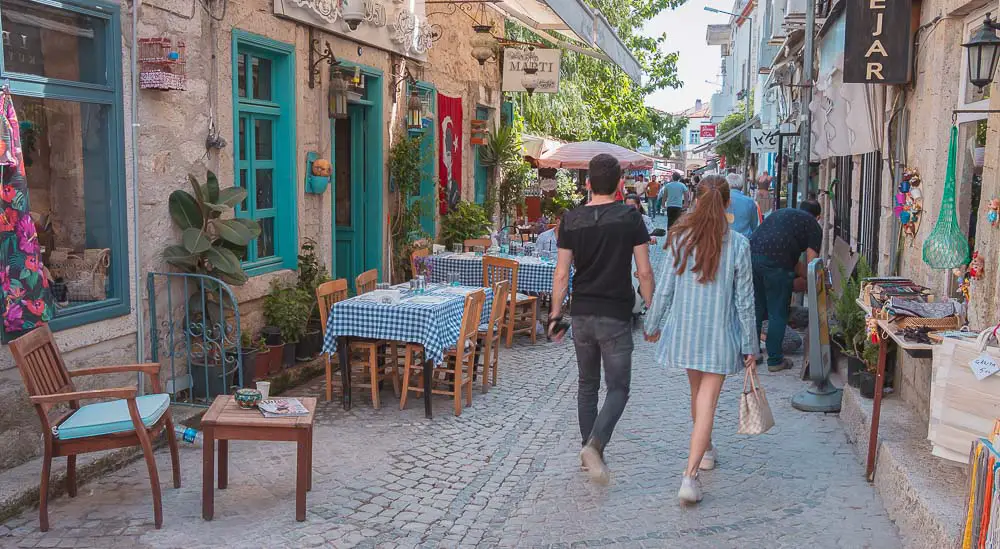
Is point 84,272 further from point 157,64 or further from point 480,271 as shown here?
point 480,271

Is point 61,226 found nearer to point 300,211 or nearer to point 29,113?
point 29,113

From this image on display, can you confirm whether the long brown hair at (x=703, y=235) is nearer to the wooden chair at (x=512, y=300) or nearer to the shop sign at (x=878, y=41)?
the shop sign at (x=878, y=41)

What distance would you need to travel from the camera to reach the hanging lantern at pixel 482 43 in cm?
1276

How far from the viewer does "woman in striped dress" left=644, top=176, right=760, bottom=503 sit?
4.68 m

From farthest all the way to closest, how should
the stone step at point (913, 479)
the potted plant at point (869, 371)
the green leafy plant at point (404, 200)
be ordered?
the green leafy plant at point (404, 200)
the potted plant at point (869, 371)
the stone step at point (913, 479)

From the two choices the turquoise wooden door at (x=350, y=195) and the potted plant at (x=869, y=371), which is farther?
the turquoise wooden door at (x=350, y=195)

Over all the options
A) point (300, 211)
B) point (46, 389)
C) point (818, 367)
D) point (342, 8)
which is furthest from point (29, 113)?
point (818, 367)

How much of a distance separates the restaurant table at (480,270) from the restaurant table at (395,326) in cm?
280

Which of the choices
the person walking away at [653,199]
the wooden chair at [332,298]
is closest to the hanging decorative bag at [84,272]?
the wooden chair at [332,298]

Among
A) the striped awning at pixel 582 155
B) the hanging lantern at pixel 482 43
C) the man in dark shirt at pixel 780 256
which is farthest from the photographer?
the striped awning at pixel 582 155

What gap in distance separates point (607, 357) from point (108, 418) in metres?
2.53

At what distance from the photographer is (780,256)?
8133 mm

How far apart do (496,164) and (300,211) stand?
643cm

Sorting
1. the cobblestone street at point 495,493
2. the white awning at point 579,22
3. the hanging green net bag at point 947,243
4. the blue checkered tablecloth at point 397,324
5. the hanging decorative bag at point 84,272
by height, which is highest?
the white awning at point 579,22
